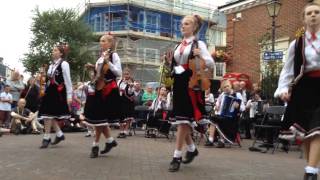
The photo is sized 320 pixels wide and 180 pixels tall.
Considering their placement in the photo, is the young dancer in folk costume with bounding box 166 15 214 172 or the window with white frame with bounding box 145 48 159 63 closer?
the young dancer in folk costume with bounding box 166 15 214 172

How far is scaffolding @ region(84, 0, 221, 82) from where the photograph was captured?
51094 millimetres

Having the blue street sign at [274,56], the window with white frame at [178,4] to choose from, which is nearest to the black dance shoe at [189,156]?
the blue street sign at [274,56]

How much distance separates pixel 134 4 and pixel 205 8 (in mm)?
7727

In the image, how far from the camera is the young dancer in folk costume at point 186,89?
23.4 ft

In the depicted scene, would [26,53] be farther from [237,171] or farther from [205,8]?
[237,171]

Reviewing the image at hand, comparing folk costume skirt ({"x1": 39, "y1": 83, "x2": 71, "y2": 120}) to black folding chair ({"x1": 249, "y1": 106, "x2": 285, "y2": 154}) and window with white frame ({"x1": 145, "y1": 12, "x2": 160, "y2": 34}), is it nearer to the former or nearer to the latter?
black folding chair ({"x1": 249, "y1": 106, "x2": 285, "y2": 154})

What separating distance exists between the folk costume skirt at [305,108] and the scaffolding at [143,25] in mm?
43667

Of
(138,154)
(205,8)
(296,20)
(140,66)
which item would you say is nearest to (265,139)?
(138,154)

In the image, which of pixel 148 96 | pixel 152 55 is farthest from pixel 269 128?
pixel 152 55

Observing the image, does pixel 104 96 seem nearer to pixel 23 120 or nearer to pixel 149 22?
pixel 23 120

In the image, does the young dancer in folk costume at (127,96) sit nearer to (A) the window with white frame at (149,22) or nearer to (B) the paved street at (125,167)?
(B) the paved street at (125,167)

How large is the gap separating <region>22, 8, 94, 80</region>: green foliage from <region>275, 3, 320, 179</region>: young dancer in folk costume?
38499mm

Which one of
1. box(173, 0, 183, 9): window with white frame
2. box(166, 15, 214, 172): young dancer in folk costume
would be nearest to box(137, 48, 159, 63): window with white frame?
box(173, 0, 183, 9): window with white frame

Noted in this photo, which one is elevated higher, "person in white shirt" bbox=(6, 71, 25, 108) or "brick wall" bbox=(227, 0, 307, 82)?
"brick wall" bbox=(227, 0, 307, 82)
